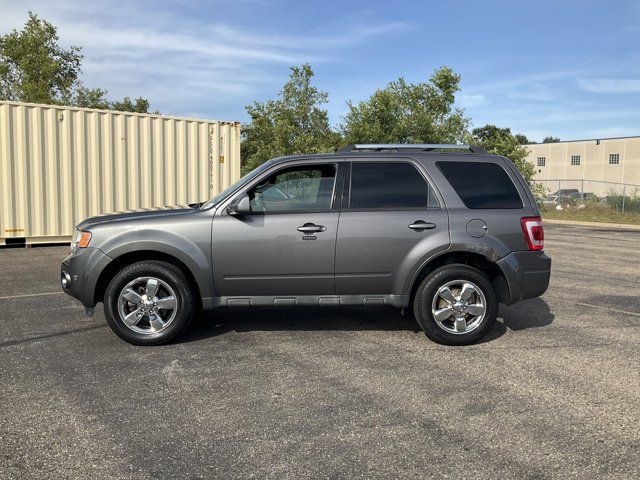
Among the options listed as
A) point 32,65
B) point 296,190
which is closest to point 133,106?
point 32,65

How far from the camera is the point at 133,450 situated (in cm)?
312

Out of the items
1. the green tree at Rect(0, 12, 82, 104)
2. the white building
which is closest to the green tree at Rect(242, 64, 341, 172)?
the green tree at Rect(0, 12, 82, 104)

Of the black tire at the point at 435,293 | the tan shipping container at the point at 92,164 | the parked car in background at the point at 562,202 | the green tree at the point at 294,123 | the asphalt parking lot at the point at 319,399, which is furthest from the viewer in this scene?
the parked car in background at the point at 562,202

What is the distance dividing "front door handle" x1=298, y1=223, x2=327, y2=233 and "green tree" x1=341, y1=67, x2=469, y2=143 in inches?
807

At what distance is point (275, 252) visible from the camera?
5.09 meters

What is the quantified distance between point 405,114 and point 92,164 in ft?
57.4

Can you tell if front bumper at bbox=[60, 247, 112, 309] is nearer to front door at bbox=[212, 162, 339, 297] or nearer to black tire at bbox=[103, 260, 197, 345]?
black tire at bbox=[103, 260, 197, 345]

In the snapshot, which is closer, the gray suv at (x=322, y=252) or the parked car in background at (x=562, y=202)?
the gray suv at (x=322, y=252)

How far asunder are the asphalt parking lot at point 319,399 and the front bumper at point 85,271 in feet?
1.65

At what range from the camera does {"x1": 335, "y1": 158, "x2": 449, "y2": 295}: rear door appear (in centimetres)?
513

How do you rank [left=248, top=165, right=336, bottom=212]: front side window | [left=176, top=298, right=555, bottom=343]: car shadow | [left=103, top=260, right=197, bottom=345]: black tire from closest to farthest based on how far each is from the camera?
[left=103, top=260, right=197, bottom=345]: black tire, [left=248, top=165, right=336, bottom=212]: front side window, [left=176, top=298, right=555, bottom=343]: car shadow

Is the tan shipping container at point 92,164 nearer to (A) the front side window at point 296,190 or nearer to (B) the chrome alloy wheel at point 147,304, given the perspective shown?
(B) the chrome alloy wheel at point 147,304

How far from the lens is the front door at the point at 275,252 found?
5.08 m

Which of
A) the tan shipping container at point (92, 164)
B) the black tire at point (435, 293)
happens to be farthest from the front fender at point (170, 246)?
the tan shipping container at point (92, 164)
